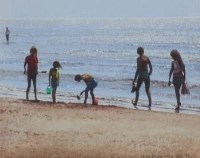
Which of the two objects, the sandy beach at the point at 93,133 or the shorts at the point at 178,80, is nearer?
the sandy beach at the point at 93,133

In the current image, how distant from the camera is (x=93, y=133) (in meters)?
11.5

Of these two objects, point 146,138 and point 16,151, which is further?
point 146,138

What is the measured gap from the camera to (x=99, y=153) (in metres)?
9.83

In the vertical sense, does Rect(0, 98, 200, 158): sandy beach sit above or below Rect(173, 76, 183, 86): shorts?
below

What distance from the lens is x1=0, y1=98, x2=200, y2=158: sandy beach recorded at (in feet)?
32.5

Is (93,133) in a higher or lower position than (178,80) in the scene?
lower

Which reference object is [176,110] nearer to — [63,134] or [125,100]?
[125,100]

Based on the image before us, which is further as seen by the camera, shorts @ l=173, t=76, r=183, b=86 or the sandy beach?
shorts @ l=173, t=76, r=183, b=86

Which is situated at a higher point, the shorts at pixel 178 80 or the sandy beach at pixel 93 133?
the shorts at pixel 178 80

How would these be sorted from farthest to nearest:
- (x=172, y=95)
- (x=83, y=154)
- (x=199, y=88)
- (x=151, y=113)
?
(x=199, y=88) < (x=172, y=95) < (x=151, y=113) < (x=83, y=154)

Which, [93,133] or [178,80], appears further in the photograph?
[178,80]

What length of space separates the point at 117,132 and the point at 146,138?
794 mm

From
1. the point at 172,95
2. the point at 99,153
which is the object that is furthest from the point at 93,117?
the point at 172,95

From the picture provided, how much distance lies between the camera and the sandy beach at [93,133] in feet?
32.5
